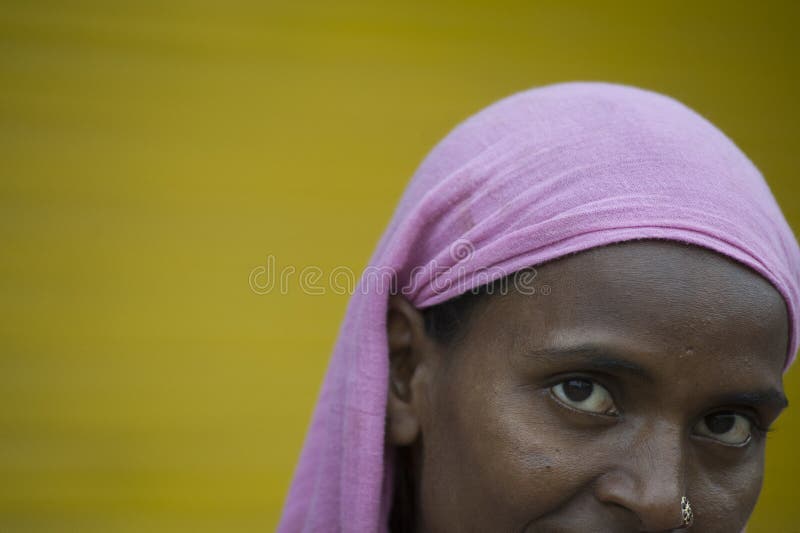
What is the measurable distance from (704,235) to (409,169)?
7.64ft

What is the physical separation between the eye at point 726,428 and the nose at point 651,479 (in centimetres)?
10

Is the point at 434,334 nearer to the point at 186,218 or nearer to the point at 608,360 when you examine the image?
the point at 608,360

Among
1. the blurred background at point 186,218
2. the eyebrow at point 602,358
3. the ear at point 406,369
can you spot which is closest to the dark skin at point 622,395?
the eyebrow at point 602,358

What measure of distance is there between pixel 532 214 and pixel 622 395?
0.37 metres

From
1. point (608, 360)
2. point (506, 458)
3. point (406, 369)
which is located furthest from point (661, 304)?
point (406, 369)

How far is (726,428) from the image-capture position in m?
1.68

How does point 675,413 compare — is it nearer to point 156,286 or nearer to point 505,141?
point 505,141

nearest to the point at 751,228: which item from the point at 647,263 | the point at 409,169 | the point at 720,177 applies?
the point at 720,177

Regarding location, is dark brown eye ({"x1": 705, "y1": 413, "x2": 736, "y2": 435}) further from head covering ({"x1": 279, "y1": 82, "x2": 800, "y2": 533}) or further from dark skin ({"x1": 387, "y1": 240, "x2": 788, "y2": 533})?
head covering ({"x1": 279, "y1": 82, "x2": 800, "y2": 533})

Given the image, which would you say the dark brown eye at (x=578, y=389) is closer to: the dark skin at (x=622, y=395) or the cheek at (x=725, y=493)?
the dark skin at (x=622, y=395)

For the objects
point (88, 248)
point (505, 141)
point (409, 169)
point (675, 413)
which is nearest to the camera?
point (675, 413)

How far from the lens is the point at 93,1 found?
3.60 meters

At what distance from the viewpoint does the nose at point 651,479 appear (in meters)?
1.50

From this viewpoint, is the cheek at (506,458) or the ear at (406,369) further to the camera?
the ear at (406,369)
